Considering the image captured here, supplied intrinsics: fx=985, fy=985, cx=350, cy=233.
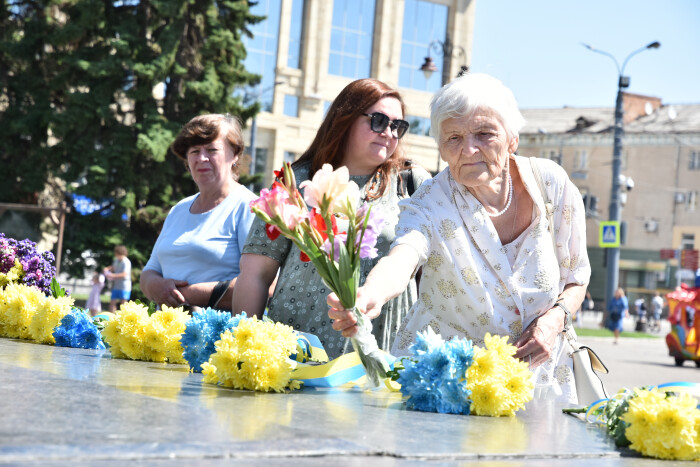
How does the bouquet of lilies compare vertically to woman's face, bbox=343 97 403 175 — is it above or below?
below

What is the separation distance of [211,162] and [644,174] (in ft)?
195

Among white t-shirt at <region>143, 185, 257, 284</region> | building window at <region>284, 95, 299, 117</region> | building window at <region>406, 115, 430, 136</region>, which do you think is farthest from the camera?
building window at <region>406, 115, 430, 136</region>

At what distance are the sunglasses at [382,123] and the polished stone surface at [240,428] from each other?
4.62 ft

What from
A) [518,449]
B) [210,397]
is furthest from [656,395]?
[210,397]

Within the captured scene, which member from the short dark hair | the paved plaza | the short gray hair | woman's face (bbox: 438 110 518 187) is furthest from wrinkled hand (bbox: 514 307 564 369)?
the short dark hair

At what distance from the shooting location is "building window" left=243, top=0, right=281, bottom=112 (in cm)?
4166

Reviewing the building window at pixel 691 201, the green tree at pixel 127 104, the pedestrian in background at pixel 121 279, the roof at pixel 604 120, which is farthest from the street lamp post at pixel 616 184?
the building window at pixel 691 201

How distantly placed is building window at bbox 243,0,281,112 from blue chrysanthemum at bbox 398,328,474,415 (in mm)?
39790

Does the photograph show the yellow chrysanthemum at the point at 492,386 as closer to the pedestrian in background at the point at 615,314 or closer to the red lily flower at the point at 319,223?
the red lily flower at the point at 319,223

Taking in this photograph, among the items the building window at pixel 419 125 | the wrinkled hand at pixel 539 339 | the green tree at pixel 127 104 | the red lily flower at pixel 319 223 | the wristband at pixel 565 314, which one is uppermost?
the building window at pixel 419 125

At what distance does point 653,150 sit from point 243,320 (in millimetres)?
61182

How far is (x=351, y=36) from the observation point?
43469 mm

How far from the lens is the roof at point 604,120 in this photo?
60906 millimetres

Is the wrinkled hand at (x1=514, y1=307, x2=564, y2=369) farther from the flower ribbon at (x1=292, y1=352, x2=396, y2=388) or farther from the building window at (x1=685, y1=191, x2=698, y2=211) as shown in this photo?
the building window at (x1=685, y1=191, x2=698, y2=211)
